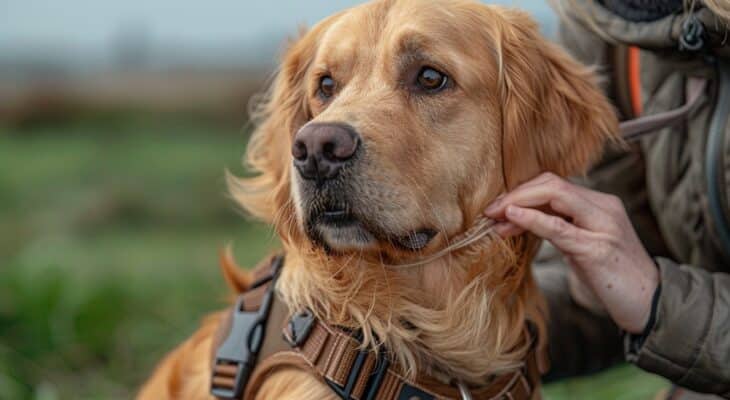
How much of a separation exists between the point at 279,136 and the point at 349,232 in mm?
648

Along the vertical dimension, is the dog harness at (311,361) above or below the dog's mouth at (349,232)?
below

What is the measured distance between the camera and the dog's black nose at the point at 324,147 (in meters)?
2.41

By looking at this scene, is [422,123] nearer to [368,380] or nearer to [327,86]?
[327,86]

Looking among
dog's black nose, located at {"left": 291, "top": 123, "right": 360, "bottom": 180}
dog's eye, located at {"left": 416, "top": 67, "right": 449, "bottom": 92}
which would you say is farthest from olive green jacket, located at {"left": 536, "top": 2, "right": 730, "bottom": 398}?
dog's black nose, located at {"left": 291, "top": 123, "right": 360, "bottom": 180}

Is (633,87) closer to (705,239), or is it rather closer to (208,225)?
(705,239)

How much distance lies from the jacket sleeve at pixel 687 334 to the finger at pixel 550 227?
334 mm

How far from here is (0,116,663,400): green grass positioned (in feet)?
15.3

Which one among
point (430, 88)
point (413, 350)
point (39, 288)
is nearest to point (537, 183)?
point (430, 88)

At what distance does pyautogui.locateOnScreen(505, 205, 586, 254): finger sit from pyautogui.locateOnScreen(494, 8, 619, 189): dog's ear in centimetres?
13

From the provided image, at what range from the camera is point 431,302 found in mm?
2818

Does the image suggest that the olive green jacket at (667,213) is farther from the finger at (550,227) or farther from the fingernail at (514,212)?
the fingernail at (514,212)

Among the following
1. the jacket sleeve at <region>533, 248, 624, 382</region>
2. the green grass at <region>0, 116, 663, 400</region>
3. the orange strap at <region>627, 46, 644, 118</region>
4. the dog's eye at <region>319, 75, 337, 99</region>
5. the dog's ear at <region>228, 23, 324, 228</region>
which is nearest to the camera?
the dog's eye at <region>319, 75, 337, 99</region>

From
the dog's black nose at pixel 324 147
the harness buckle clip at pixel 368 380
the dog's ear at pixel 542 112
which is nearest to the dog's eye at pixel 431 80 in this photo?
the dog's ear at pixel 542 112

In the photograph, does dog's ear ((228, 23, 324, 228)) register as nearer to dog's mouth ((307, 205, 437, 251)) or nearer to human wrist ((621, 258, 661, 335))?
dog's mouth ((307, 205, 437, 251))
